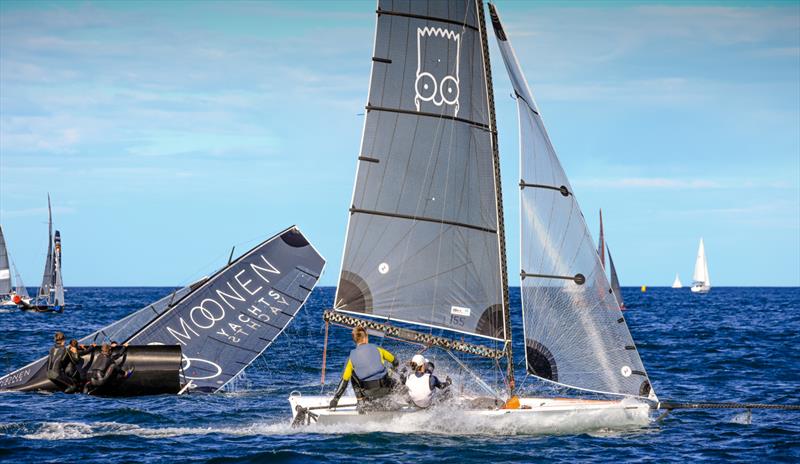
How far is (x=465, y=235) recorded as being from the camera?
18.2m

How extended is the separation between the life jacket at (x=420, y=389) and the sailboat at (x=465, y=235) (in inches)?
39.9

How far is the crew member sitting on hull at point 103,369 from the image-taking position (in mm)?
22031

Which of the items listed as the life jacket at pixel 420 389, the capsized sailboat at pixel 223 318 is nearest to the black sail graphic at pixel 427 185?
the life jacket at pixel 420 389

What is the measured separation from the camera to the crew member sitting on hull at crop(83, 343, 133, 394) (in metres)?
22.0

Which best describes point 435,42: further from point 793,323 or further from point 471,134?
point 793,323

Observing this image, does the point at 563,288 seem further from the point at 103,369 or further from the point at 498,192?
the point at 103,369

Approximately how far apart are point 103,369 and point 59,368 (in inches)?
44.6

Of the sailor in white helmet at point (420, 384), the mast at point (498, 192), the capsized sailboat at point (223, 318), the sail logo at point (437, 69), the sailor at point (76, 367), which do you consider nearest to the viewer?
the sailor in white helmet at point (420, 384)

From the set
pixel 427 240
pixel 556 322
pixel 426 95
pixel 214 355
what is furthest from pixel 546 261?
pixel 214 355

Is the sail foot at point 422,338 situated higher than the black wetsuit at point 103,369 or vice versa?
the sail foot at point 422,338

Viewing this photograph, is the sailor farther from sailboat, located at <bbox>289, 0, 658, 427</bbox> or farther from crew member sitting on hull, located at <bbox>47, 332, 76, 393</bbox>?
sailboat, located at <bbox>289, 0, 658, 427</bbox>

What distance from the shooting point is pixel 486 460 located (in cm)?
1530

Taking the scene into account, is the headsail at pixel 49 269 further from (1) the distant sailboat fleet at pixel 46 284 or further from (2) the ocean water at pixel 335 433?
(2) the ocean water at pixel 335 433

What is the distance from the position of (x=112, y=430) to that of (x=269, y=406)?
4.84 meters
